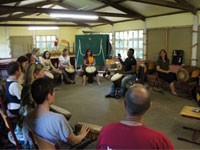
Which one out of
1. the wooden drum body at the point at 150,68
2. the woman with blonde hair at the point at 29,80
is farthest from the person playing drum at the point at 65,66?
the woman with blonde hair at the point at 29,80

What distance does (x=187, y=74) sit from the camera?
5.93 metres

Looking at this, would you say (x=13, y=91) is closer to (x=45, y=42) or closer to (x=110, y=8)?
(x=110, y=8)

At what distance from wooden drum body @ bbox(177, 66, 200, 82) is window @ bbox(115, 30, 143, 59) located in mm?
3426

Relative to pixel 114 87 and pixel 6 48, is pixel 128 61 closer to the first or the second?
pixel 114 87

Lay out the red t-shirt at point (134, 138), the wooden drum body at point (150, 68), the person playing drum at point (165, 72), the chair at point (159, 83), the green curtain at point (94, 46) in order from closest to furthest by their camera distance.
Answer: the red t-shirt at point (134, 138), the person playing drum at point (165, 72), the chair at point (159, 83), the wooden drum body at point (150, 68), the green curtain at point (94, 46)

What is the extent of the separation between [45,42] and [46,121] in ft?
40.6

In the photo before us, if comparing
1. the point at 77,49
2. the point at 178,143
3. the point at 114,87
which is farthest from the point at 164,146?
the point at 77,49

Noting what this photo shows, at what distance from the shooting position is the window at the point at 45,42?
44.2 feet

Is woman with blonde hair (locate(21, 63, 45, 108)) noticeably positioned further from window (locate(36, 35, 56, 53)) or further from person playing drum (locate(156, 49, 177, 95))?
window (locate(36, 35, 56, 53))

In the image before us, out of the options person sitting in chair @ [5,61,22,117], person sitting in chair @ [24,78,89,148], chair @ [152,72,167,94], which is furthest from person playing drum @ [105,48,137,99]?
person sitting in chair @ [24,78,89,148]

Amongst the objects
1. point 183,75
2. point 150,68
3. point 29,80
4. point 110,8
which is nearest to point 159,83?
point 150,68

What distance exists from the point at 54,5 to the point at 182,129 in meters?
9.19

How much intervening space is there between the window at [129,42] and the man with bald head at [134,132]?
830 centimetres

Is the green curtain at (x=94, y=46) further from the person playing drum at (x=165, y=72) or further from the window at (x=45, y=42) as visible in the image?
the window at (x=45, y=42)
